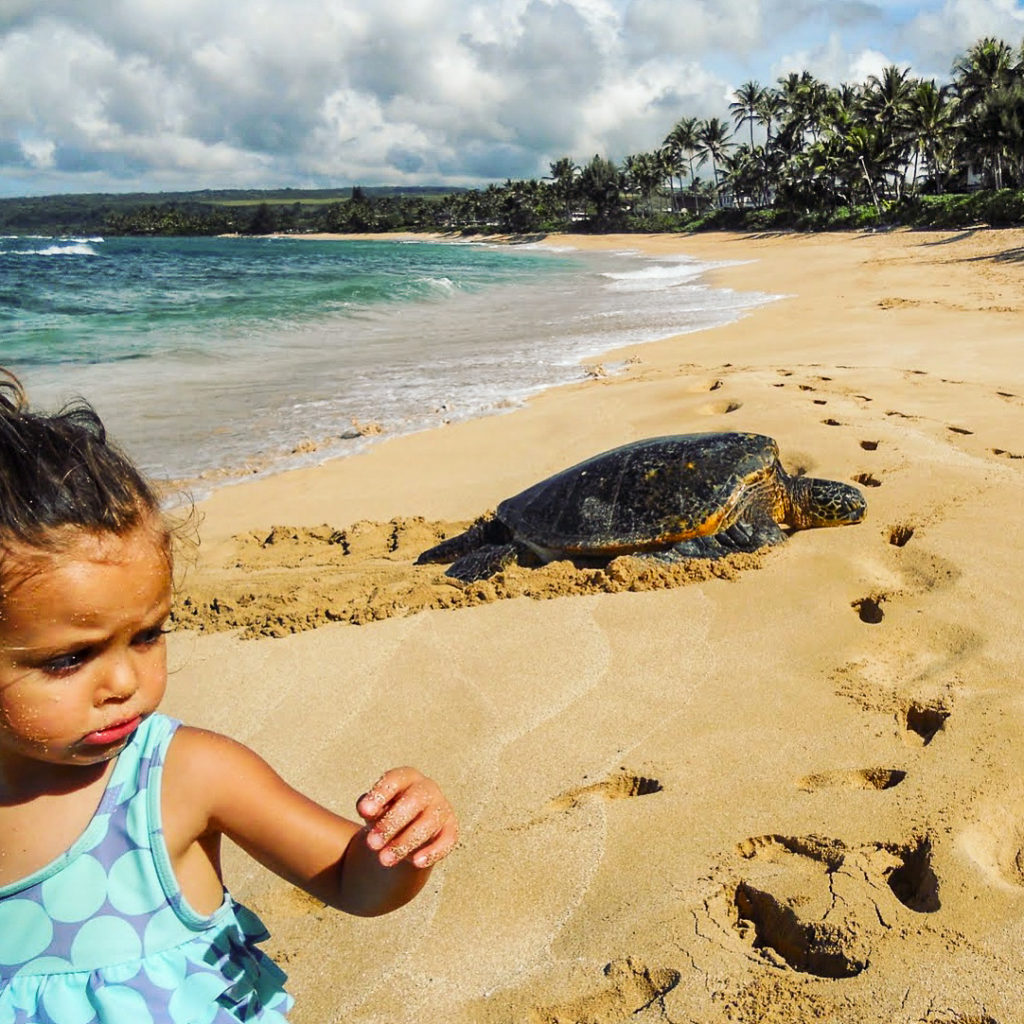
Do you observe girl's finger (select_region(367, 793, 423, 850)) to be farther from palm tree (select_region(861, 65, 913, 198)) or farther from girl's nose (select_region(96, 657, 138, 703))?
palm tree (select_region(861, 65, 913, 198))

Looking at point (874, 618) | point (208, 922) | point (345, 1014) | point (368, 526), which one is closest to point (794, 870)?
point (345, 1014)

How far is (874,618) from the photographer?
374 cm

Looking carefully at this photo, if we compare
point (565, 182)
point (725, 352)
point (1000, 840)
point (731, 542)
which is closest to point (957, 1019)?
point (1000, 840)

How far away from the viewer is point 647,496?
4891mm

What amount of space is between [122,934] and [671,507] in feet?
12.8

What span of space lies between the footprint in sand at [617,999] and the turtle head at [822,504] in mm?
3389

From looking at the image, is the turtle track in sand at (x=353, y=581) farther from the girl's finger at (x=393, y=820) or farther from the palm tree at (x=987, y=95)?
the palm tree at (x=987, y=95)

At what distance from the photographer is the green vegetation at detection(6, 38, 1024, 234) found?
40469mm

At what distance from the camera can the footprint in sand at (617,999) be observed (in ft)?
6.35

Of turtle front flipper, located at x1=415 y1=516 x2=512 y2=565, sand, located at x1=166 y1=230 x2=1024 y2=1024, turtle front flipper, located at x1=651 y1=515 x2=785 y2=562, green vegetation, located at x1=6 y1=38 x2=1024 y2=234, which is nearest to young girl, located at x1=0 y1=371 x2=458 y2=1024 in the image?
sand, located at x1=166 y1=230 x2=1024 y2=1024

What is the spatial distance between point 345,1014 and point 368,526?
Result: 13.9 feet

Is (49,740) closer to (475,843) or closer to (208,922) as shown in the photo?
(208,922)

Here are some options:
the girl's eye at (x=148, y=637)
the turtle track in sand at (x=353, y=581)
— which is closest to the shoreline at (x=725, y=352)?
the turtle track in sand at (x=353, y=581)

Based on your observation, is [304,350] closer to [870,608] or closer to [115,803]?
[870,608]
